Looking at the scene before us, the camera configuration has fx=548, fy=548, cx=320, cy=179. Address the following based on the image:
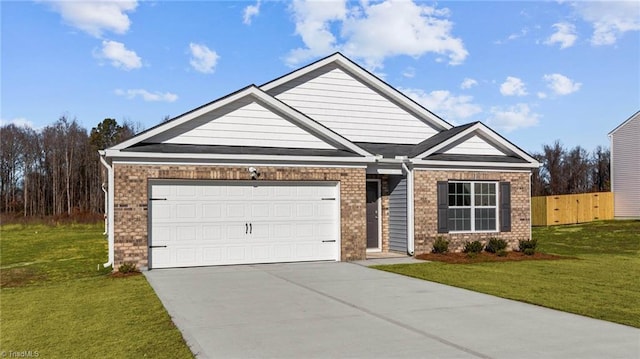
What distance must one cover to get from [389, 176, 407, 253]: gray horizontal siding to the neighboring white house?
85.0 feet

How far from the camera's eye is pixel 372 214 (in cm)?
1789

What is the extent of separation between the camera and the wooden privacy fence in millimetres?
36062

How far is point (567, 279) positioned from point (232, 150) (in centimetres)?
874

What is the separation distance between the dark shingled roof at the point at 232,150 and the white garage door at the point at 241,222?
0.83 m

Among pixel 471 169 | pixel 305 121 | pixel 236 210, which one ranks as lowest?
pixel 236 210

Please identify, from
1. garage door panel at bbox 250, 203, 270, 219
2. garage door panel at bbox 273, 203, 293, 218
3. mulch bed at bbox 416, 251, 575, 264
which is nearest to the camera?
garage door panel at bbox 250, 203, 270, 219

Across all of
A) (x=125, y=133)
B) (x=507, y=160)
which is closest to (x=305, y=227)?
(x=507, y=160)

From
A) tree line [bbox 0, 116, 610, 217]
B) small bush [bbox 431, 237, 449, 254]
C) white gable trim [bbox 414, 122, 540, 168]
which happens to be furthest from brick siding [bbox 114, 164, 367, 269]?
tree line [bbox 0, 116, 610, 217]

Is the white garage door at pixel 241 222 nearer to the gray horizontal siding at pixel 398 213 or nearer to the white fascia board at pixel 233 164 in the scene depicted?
the white fascia board at pixel 233 164

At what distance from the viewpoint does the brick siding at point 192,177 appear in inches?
531

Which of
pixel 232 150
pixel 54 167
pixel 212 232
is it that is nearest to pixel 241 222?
pixel 212 232

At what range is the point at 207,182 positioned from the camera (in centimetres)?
1439

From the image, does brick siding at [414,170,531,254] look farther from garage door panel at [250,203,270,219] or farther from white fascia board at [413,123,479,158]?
garage door panel at [250,203,270,219]

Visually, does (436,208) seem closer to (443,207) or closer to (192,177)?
(443,207)
